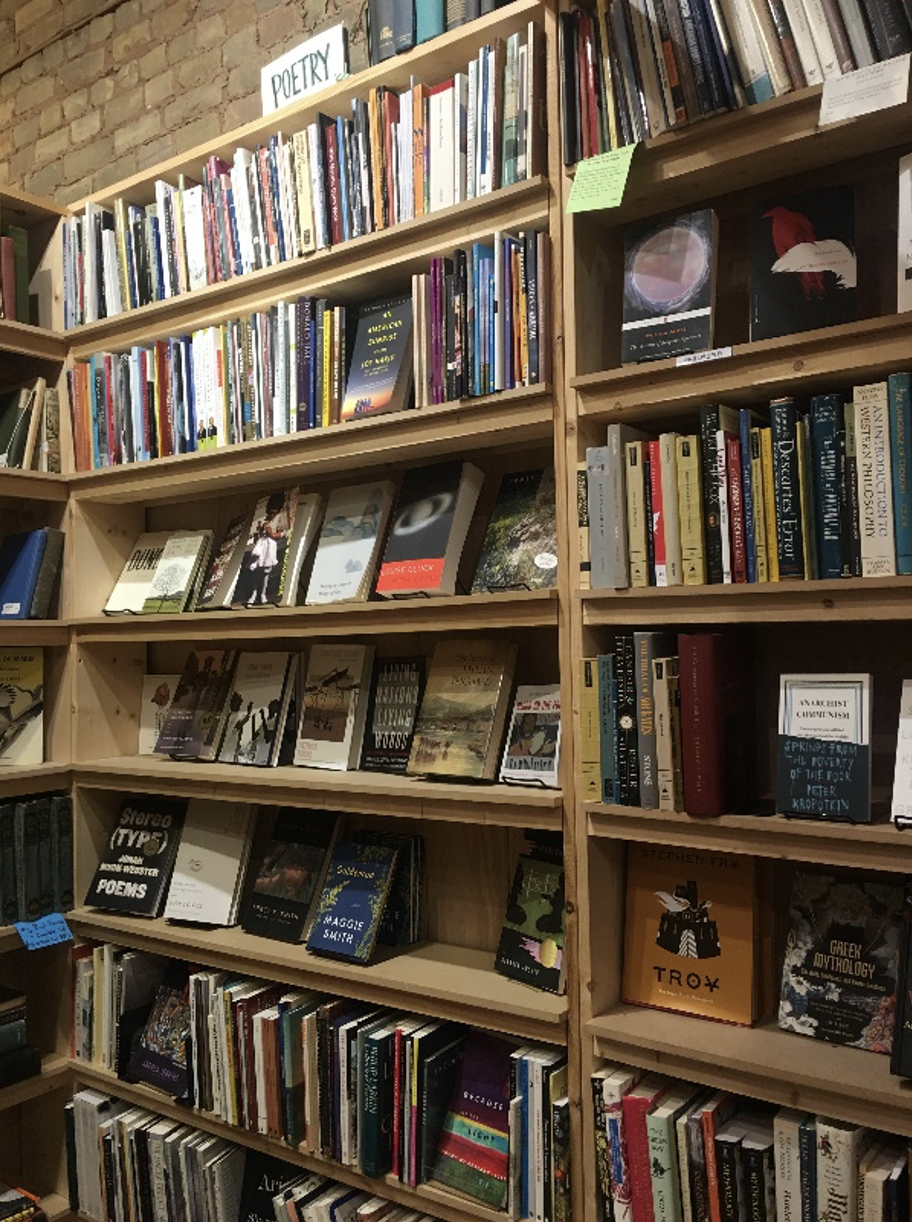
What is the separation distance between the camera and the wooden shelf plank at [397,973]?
1769 millimetres

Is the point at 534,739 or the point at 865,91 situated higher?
the point at 865,91

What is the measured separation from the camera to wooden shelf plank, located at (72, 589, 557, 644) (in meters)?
1.80

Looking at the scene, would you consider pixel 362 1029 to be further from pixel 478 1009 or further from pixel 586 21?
pixel 586 21

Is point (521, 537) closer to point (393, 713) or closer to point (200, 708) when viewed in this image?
point (393, 713)

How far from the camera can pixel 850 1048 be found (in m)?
1.55

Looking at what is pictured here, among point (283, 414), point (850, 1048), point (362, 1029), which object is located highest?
point (283, 414)

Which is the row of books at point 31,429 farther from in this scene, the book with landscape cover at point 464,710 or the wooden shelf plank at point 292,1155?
the wooden shelf plank at point 292,1155

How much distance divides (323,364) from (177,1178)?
1.85 metres

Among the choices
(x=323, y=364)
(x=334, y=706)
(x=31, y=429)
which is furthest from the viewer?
(x=31, y=429)

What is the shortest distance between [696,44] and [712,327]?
432mm

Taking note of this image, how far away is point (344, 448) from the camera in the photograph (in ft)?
6.70

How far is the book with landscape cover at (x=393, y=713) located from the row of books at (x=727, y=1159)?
2.47 feet

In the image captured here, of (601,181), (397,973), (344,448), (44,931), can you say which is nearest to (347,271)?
(344,448)

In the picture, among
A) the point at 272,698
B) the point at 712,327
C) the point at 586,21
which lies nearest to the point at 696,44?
the point at 586,21
